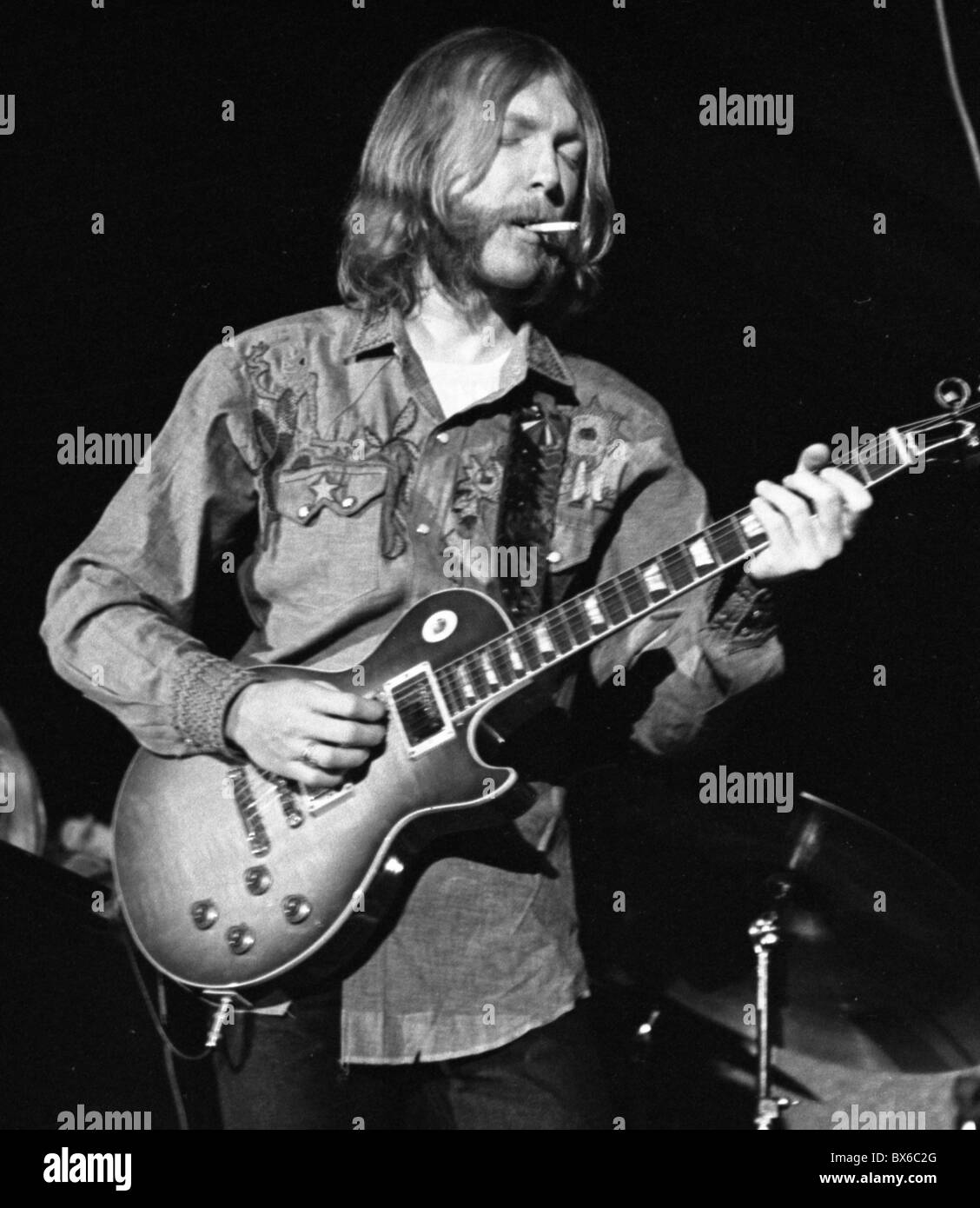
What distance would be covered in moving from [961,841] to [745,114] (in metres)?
1.15

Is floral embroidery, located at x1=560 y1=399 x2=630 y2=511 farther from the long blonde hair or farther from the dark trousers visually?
the dark trousers

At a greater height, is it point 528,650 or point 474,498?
point 474,498

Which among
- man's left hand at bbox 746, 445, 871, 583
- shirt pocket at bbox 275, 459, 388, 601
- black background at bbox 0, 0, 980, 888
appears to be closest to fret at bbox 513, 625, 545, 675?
shirt pocket at bbox 275, 459, 388, 601

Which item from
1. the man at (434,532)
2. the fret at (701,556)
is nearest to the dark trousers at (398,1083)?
the man at (434,532)

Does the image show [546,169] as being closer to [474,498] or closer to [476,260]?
[476,260]

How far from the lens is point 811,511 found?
1827 mm

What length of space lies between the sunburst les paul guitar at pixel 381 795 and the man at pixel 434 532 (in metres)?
0.04

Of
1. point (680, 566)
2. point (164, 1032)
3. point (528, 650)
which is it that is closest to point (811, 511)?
point (680, 566)

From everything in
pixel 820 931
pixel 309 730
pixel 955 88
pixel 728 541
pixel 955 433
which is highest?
pixel 955 88

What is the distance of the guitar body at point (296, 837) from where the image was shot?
73.5 inches

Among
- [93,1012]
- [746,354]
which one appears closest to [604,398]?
[746,354]

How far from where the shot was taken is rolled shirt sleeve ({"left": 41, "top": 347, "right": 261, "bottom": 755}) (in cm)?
197

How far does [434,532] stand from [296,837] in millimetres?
456
